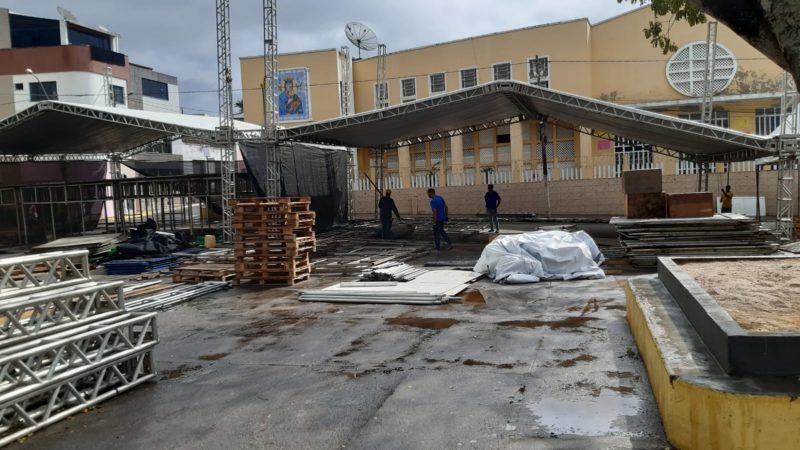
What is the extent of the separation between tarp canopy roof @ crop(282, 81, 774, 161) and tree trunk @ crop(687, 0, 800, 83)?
1037cm

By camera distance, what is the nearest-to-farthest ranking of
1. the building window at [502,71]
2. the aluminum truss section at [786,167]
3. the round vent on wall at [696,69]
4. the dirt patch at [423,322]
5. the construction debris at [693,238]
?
the dirt patch at [423,322]
the construction debris at [693,238]
the aluminum truss section at [786,167]
the round vent on wall at [696,69]
the building window at [502,71]

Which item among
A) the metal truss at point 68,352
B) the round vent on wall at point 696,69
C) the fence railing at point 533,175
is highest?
the round vent on wall at point 696,69

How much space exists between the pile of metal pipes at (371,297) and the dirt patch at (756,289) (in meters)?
3.79

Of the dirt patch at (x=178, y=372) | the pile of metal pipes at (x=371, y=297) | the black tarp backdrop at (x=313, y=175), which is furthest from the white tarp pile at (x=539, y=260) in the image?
the black tarp backdrop at (x=313, y=175)

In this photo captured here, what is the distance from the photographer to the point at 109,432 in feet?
16.6

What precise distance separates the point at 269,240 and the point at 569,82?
23369 millimetres

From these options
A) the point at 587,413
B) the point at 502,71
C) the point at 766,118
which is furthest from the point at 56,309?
the point at 766,118

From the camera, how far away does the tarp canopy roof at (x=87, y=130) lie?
18531 mm

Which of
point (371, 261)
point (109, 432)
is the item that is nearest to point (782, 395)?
point (109, 432)

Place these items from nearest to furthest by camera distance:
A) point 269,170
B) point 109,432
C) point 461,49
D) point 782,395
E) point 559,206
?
1. point 782,395
2. point 109,432
3. point 269,170
4. point 559,206
5. point 461,49

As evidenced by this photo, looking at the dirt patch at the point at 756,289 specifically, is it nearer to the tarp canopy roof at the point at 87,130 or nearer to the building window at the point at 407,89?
the tarp canopy roof at the point at 87,130

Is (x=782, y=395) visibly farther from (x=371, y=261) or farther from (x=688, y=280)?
(x=371, y=261)

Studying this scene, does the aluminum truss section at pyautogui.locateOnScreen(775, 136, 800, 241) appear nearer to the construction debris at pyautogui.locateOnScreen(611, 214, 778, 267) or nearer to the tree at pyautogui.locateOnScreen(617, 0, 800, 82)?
the construction debris at pyautogui.locateOnScreen(611, 214, 778, 267)

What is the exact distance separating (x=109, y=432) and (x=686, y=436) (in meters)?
4.56
